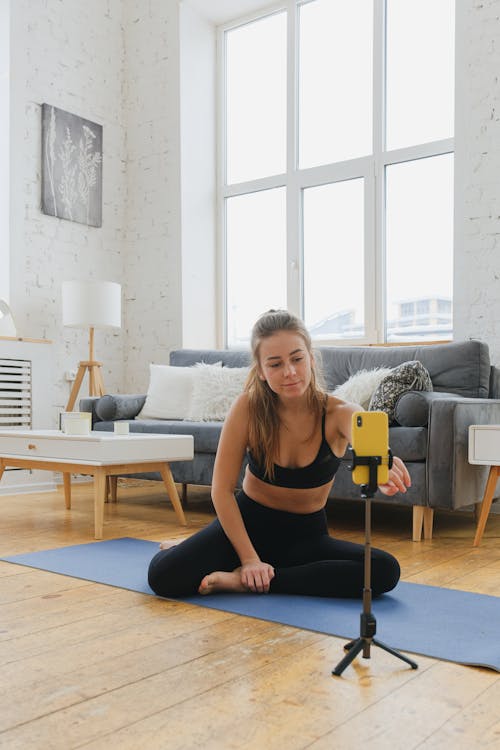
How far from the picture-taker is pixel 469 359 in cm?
351

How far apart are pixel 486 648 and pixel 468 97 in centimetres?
316

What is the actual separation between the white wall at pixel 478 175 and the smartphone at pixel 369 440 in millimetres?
2567

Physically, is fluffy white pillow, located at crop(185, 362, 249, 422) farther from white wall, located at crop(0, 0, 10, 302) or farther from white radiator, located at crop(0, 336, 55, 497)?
white wall, located at crop(0, 0, 10, 302)

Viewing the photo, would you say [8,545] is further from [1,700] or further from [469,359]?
[469,359]

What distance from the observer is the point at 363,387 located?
344cm

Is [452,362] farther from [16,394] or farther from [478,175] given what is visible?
[16,394]

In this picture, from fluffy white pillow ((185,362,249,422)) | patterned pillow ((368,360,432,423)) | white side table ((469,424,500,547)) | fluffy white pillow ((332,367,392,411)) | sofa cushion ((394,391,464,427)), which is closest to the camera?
white side table ((469,424,500,547))

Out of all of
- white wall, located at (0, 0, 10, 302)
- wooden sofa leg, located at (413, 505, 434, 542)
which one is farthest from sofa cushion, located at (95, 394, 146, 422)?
wooden sofa leg, located at (413, 505, 434, 542)

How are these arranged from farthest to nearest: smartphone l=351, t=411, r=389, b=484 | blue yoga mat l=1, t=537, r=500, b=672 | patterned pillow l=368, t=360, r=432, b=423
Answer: patterned pillow l=368, t=360, r=432, b=423, blue yoga mat l=1, t=537, r=500, b=672, smartphone l=351, t=411, r=389, b=484

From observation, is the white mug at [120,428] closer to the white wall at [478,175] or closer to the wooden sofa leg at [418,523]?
the wooden sofa leg at [418,523]

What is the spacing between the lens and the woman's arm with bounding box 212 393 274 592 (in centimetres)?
196

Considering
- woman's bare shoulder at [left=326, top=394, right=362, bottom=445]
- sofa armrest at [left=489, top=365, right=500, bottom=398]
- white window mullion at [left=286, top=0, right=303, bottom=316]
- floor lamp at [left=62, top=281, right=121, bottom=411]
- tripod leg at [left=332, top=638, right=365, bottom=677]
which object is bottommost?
tripod leg at [left=332, top=638, right=365, bottom=677]

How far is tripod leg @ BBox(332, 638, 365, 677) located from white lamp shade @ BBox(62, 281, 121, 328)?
350 cm

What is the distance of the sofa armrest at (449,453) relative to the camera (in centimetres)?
293
